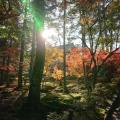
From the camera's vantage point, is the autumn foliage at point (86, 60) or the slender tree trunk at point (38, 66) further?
the autumn foliage at point (86, 60)

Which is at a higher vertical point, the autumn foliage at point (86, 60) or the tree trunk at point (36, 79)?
the autumn foliage at point (86, 60)

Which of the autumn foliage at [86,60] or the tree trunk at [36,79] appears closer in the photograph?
the tree trunk at [36,79]

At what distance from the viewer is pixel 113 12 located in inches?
485

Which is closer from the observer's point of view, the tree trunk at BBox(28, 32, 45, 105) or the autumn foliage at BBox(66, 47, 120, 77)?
the tree trunk at BBox(28, 32, 45, 105)

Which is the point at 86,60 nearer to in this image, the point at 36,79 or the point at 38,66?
the point at 38,66

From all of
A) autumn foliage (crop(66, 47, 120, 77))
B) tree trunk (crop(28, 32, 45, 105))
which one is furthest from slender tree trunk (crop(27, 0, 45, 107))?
autumn foliage (crop(66, 47, 120, 77))

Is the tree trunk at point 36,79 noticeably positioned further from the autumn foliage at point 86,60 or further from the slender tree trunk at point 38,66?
the autumn foliage at point 86,60

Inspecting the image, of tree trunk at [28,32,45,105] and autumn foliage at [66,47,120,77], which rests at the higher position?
autumn foliage at [66,47,120,77]

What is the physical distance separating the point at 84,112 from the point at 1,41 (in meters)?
14.8

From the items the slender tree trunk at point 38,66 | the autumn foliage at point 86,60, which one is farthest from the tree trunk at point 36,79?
the autumn foliage at point 86,60

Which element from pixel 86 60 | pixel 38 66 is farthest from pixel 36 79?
pixel 86 60

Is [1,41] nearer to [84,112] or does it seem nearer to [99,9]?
[99,9]

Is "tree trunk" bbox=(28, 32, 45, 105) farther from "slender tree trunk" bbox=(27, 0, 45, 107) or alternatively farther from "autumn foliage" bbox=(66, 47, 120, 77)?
"autumn foliage" bbox=(66, 47, 120, 77)

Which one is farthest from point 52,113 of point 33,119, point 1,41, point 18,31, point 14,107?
point 1,41
